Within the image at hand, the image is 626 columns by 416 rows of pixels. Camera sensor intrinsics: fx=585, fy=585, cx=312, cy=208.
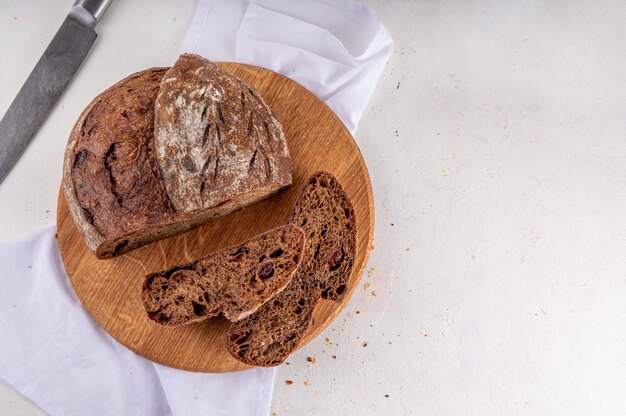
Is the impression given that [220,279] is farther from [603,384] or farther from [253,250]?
[603,384]

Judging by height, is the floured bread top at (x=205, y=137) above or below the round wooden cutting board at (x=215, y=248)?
above

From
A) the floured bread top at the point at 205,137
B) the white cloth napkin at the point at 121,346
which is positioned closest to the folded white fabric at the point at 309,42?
the white cloth napkin at the point at 121,346

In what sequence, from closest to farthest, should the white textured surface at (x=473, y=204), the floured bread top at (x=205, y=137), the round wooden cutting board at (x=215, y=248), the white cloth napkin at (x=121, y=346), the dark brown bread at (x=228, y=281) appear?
the floured bread top at (x=205, y=137) → the dark brown bread at (x=228, y=281) → the round wooden cutting board at (x=215, y=248) → the white cloth napkin at (x=121, y=346) → the white textured surface at (x=473, y=204)

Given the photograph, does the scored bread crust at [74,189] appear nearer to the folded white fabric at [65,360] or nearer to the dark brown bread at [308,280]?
the folded white fabric at [65,360]

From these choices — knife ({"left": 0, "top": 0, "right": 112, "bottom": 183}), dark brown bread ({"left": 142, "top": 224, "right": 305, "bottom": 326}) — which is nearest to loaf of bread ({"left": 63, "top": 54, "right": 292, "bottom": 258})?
dark brown bread ({"left": 142, "top": 224, "right": 305, "bottom": 326})

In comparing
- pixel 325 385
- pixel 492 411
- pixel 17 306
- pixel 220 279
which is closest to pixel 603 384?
pixel 492 411

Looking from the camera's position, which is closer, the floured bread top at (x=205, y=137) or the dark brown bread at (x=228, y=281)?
the floured bread top at (x=205, y=137)
